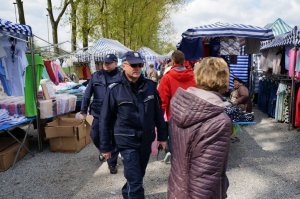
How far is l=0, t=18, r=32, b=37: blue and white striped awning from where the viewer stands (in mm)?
5027

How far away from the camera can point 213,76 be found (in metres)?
2.04

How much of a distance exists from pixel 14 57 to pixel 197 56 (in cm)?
412

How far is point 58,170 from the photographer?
5.04 m

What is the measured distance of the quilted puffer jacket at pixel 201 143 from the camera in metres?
1.87

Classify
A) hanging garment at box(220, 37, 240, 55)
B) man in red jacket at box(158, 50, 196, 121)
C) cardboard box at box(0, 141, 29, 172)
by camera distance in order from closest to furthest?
man in red jacket at box(158, 50, 196, 121), cardboard box at box(0, 141, 29, 172), hanging garment at box(220, 37, 240, 55)

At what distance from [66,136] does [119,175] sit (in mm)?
1720

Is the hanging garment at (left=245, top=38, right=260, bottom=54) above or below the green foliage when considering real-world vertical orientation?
below

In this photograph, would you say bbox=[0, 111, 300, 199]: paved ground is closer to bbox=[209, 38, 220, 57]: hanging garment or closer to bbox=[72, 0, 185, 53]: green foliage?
bbox=[209, 38, 220, 57]: hanging garment

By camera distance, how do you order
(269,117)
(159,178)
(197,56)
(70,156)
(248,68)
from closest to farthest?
(159,178), (70,156), (197,56), (269,117), (248,68)

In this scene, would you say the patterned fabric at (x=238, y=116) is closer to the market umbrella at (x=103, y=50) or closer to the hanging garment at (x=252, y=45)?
the hanging garment at (x=252, y=45)

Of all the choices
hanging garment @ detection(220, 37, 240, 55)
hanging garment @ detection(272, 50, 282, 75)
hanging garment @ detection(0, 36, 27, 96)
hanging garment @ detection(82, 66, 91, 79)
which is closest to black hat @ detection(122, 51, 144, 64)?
hanging garment @ detection(0, 36, 27, 96)

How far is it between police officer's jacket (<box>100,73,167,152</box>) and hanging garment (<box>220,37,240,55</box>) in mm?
4628

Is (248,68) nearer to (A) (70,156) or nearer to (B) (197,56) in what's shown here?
(B) (197,56)

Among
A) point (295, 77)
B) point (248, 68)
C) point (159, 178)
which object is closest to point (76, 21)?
point (248, 68)
